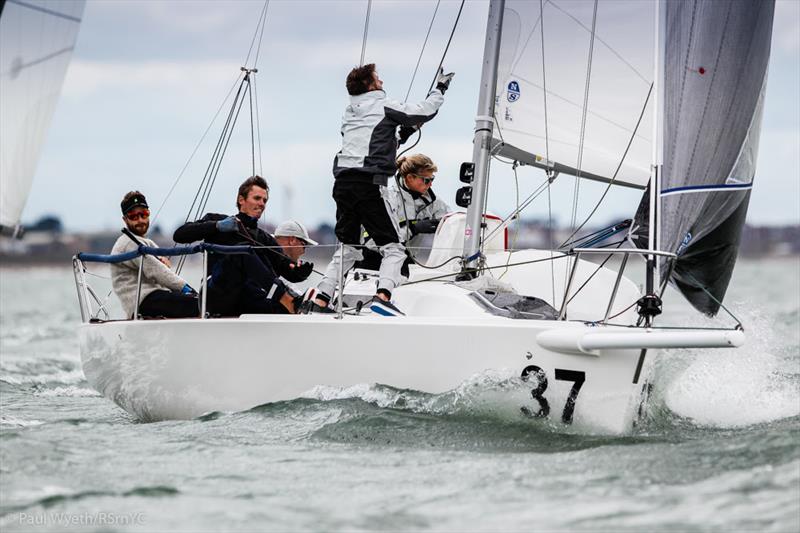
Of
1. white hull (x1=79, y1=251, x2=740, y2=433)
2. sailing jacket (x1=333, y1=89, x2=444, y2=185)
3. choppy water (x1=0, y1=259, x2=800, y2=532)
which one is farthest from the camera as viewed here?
sailing jacket (x1=333, y1=89, x2=444, y2=185)

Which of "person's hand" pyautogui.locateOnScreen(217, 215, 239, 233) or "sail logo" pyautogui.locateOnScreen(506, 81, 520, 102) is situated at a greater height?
"sail logo" pyautogui.locateOnScreen(506, 81, 520, 102)

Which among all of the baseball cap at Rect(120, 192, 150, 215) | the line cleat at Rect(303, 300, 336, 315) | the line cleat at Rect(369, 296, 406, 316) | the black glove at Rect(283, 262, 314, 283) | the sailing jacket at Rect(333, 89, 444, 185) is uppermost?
the sailing jacket at Rect(333, 89, 444, 185)

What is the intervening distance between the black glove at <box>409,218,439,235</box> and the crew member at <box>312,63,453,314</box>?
2.73 feet

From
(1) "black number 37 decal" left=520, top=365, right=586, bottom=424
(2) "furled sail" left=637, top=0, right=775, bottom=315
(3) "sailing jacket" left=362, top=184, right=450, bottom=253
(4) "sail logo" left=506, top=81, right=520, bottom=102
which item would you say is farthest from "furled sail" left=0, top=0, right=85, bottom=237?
(2) "furled sail" left=637, top=0, right=775, bottom=315

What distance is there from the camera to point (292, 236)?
623 centimetres

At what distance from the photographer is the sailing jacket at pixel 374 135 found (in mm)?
5816

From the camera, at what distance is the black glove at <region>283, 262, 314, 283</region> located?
5.95m

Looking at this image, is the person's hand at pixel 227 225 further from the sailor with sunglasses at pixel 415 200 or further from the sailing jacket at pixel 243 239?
the sailor with sunglasses at pixel 415 200

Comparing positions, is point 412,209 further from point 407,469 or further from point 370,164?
point 407,469

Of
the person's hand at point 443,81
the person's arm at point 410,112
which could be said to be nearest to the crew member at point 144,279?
the person's arm at point 410,112

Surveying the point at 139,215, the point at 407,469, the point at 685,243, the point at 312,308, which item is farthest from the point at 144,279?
the point at 685,243

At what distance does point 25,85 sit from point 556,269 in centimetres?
330

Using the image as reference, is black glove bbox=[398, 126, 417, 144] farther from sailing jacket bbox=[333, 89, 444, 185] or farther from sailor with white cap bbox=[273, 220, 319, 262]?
sailor with white cap bbox=[273, 220, 319, 262]

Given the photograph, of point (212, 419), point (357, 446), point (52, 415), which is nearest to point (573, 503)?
point (357, 446)
